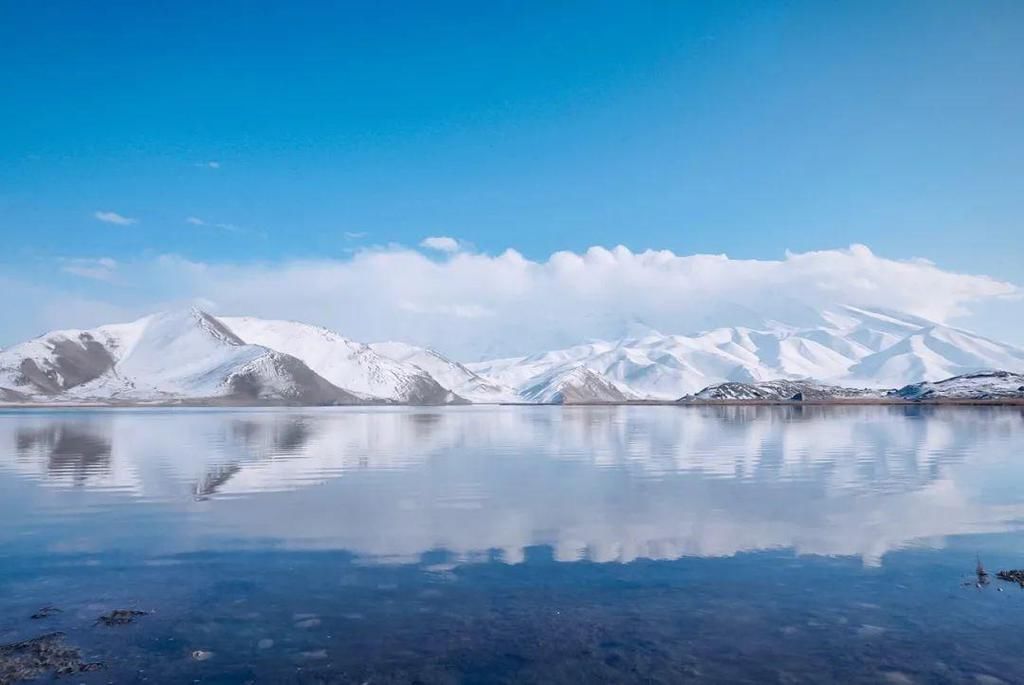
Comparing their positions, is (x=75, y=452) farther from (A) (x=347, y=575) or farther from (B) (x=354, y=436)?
(A) (x=347, y=575)

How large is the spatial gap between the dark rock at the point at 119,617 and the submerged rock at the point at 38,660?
3.87ft

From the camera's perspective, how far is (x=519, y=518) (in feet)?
94.5

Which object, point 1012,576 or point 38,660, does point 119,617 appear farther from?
point 1012,576

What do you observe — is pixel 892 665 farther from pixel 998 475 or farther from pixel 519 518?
pixel 998 475

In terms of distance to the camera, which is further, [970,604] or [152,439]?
[152,439]

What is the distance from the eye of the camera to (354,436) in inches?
3428

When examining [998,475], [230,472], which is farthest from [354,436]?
[998,475]

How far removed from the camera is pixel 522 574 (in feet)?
66.6

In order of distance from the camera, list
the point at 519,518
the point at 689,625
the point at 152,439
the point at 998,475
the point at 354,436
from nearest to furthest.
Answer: the point at 689,625 → the point at 519,518 → the point at 998,475 → the point at 152,439 → the point at 354,436

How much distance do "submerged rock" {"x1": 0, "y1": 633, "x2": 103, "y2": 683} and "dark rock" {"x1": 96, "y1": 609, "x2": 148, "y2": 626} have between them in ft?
3.87

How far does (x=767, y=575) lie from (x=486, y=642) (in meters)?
9.35

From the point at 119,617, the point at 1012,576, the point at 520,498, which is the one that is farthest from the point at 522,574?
the point at 520,498

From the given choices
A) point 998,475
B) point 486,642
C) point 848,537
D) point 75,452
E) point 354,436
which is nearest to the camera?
point 486,642

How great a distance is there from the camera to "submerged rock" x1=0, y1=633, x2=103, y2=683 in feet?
43.3
